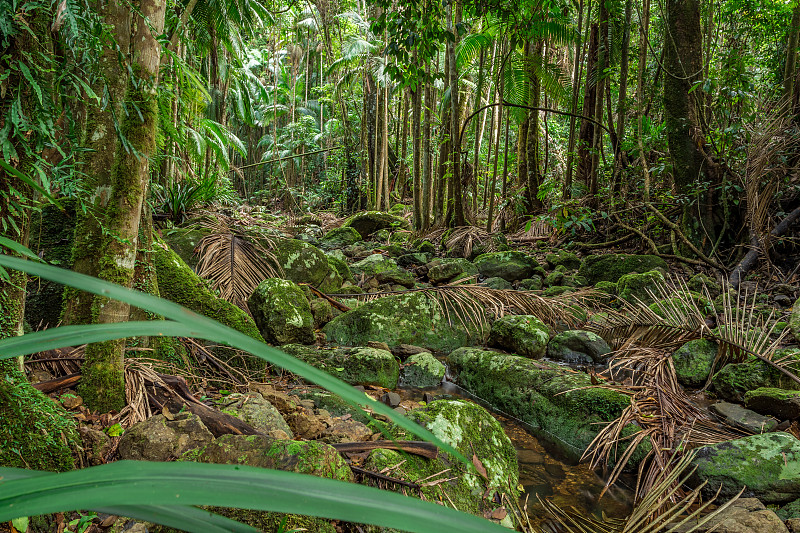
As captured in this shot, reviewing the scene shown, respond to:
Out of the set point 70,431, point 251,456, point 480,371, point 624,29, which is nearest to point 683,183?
point 624,29

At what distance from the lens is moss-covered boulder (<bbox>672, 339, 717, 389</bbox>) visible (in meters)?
2.98

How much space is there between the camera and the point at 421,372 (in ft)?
10.8

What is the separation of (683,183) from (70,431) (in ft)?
20.6

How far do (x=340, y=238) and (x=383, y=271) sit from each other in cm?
324

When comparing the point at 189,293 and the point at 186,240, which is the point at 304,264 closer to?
the point at 186,240

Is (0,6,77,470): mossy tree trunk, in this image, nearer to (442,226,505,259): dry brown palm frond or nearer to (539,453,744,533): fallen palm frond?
(539,453,744,533): fallen palm frond

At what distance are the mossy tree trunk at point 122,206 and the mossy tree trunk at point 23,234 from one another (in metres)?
0.19

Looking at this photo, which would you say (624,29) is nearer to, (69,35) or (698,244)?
(698,244)

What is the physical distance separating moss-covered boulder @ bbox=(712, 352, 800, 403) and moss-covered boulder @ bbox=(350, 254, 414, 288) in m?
3.18

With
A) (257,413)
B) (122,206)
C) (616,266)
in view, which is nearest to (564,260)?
(616,266)

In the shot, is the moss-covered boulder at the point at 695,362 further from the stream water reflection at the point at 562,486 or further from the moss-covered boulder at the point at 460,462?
the moss-covered boulder at the point at 460,462

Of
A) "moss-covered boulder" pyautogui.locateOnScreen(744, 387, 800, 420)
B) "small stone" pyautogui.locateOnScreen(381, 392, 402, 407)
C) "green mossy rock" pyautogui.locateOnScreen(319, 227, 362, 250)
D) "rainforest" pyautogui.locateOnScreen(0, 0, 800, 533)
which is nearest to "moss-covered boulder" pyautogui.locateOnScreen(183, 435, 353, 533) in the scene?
"rainforest" pyautogui.locateOnScreen(0, 0, 800, 533)

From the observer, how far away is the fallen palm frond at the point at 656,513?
1.58m

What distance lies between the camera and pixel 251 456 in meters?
1.37
